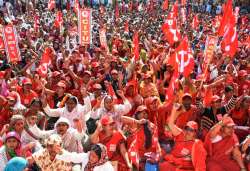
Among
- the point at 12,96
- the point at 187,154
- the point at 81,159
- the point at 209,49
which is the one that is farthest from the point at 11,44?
the point at 187,154

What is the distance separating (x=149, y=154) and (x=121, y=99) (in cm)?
182

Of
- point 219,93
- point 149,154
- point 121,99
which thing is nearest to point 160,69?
point 219,93

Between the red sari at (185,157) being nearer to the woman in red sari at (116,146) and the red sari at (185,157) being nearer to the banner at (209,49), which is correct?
the woman in red sari at (116,146)

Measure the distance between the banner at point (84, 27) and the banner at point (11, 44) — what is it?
5.29 ft

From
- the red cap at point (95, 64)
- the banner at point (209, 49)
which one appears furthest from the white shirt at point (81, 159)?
the banner at point (209, 49)

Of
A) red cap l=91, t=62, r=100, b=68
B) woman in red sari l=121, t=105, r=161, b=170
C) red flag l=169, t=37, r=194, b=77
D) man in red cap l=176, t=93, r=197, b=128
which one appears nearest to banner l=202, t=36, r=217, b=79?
red flag l=169, t=37, r=194, b=77

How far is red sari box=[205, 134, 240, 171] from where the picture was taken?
552 centimetres

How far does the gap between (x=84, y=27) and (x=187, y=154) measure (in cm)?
620

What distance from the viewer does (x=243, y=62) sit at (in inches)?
416

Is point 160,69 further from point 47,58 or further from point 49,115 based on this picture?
point 49,115

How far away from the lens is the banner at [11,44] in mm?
9867

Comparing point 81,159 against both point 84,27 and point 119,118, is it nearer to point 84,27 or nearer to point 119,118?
point 119,118

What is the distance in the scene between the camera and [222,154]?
5559 mm

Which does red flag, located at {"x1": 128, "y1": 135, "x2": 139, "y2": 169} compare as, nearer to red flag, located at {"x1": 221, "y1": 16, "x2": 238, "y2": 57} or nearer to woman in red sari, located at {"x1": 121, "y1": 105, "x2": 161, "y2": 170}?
woman in red sari, located at {"x1": 121, "y1": 105, "x2": 161, "y2": 170}
